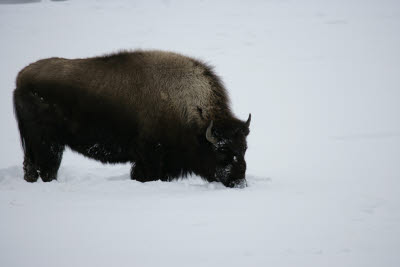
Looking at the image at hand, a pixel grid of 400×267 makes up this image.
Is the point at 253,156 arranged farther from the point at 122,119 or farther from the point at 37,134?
the point at 37,134

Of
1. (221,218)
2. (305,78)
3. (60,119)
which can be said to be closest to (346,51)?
(305,78)

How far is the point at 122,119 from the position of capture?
6480mm

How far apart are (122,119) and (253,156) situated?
4.31 meters

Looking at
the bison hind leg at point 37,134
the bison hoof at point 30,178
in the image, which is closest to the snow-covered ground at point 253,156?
the bison hoof at point 30,178

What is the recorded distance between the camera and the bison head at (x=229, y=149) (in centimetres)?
608

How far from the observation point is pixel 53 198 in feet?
16.1

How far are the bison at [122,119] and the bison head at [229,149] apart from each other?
0.11ft

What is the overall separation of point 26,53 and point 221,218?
55.0 feet

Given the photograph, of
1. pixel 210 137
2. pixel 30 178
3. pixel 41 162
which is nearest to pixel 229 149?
pixel 210 137

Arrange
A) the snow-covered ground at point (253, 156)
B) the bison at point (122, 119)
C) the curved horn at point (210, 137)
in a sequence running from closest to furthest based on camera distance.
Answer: the snow-covered ground at point (253, 156) < the curved horn at point (210, 137) < the bison at point (122, 119)

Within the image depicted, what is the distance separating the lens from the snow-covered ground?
376 centimetres

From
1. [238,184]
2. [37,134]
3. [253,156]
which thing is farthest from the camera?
[253,156]

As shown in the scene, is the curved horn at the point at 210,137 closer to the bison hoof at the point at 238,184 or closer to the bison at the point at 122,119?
the bison at the point at 122,119

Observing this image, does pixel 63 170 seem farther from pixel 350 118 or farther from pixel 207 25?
pixel 207 25
